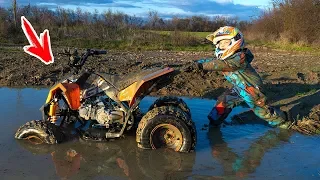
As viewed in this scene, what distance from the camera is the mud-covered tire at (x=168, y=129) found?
214 inches

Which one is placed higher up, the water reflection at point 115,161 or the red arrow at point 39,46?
the red arrow at point 39,46

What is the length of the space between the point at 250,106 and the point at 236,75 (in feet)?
2.14

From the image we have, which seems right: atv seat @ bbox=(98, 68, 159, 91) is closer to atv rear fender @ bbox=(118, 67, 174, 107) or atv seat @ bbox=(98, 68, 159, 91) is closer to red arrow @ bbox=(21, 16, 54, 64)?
atv rear fender @ bbox=(118, 67, 174, 107)

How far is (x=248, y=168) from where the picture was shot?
16.9ft

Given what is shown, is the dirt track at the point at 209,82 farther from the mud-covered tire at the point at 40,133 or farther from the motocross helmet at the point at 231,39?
the mud-covered tire at the point at 40,133

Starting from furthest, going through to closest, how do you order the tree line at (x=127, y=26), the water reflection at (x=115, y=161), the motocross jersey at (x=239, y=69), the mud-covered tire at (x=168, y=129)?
the tree line at (x=127, y=26), the motocross jersey at (x=239, y=69), the mud-covered tire at (x=168, y=129), the water reflection at (x=115, y=161)

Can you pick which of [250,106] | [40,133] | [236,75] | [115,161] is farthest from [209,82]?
[40,133]

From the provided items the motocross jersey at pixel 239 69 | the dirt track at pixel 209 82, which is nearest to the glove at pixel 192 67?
the motocross jersey at pixel 239 69

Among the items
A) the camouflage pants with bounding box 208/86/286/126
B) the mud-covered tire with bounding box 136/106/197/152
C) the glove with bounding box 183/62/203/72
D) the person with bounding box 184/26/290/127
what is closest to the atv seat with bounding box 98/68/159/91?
the glove with bounding box 183/62/203/72

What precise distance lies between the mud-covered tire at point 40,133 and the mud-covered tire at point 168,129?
1.22 m

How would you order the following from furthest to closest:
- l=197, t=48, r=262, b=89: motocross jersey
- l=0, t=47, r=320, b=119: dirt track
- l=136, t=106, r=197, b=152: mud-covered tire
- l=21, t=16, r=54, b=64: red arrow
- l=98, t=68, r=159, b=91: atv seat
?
l=0, t=47, r=320, b=119: dirt track, l=197, t=48, r=262, b=89: motocross jersey, l=98, t=68, r=159, b=91: atv seat, l=136, t=106, r=197, b=152: mud-covered tire, l=21, t=16, r=54, b=64: red arrow

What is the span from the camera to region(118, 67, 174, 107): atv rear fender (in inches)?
217

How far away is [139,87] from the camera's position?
5.54 meters

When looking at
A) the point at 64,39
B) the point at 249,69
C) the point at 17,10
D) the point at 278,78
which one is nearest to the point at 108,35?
the point at 64,39
